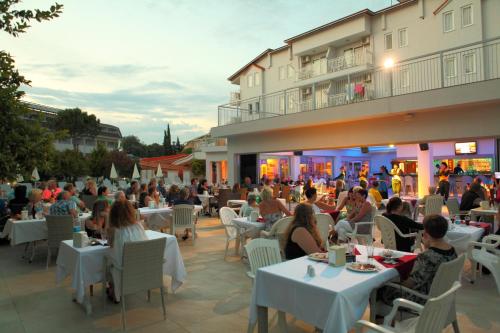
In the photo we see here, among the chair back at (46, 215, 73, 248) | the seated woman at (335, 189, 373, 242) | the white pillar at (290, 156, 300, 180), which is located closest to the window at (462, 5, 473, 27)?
the white pillar at (290, 156, 300, 180)

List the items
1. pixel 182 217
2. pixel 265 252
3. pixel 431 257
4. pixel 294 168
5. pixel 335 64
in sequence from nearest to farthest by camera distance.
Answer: pixel 431 257, pixel 265 252, pixel 182 217, pixel 335 64, pixel 294 168

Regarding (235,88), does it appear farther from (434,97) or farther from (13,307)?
(13,307)

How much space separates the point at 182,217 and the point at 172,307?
12.5 ft

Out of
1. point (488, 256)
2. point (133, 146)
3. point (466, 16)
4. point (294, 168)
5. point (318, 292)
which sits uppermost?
point (466, 16)

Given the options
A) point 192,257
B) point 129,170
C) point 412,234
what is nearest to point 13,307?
point 192,257

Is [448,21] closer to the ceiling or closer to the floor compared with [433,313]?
closer to the ceiling

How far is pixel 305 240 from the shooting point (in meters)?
4.02

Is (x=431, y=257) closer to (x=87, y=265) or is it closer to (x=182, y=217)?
(x=87, y=265)

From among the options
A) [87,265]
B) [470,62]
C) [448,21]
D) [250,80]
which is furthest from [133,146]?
[87,265]

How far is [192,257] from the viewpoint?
282 inches

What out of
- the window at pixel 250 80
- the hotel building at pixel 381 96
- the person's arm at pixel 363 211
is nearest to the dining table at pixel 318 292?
the person's arm at pixel 363 211

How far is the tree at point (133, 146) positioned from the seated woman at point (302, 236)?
68.0 meters

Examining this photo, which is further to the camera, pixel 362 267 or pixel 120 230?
pixel 120 230

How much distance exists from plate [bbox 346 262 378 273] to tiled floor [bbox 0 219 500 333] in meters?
1.02
